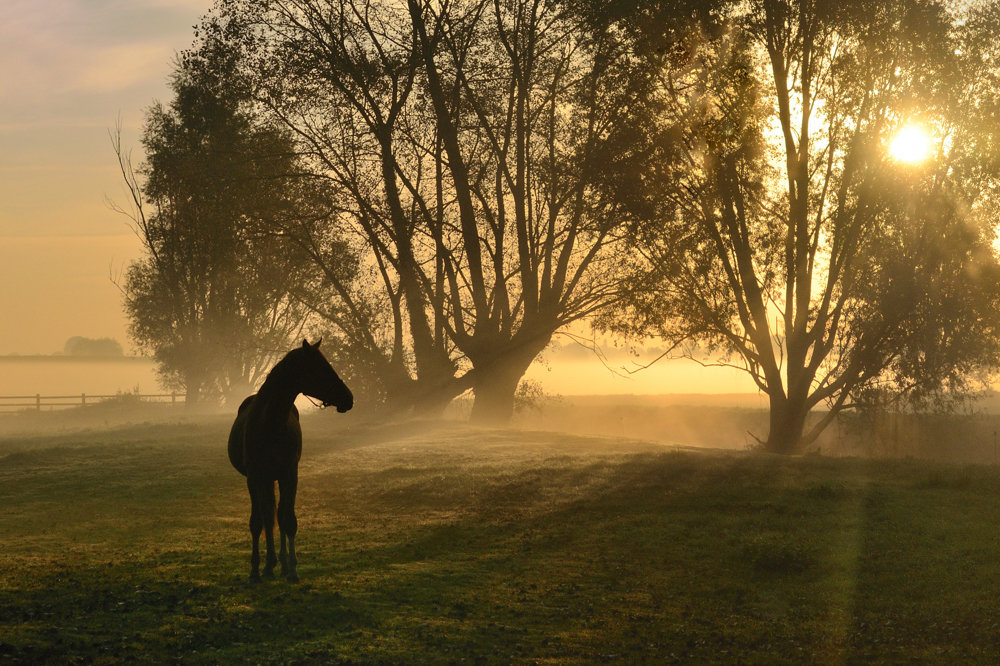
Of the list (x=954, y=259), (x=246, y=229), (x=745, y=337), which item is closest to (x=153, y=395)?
(x=246, y=229)

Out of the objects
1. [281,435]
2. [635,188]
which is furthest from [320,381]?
[635,188]

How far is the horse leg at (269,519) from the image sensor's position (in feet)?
49.6

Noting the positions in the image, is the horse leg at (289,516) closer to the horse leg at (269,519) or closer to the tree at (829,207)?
the horse leg at (269,519)

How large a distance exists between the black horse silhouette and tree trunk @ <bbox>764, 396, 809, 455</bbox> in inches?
944

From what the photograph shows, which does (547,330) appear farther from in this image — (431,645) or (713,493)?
(431,645)

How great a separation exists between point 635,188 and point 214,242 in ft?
59.8

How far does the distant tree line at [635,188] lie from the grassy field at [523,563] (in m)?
7.75

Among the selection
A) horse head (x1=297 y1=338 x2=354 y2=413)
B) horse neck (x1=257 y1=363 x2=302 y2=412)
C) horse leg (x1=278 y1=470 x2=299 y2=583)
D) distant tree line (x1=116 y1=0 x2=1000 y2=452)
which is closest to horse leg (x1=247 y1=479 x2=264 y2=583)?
horse leg (x1=278 y1=470 x2=299 y2=583)

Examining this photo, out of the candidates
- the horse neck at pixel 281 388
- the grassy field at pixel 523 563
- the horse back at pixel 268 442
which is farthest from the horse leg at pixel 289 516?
the horse neck at pixel 281 388

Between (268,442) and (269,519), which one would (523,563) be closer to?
(269,519)

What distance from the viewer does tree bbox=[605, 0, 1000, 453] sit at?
3256cm

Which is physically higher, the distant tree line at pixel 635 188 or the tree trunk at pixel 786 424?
the distant tree line at pixel 635 188

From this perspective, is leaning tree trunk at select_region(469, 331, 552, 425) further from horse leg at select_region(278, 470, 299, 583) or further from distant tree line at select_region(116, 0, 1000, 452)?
horse leg at select_region(278, 470, 299, 583)

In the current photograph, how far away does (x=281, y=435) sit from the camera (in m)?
15.0
